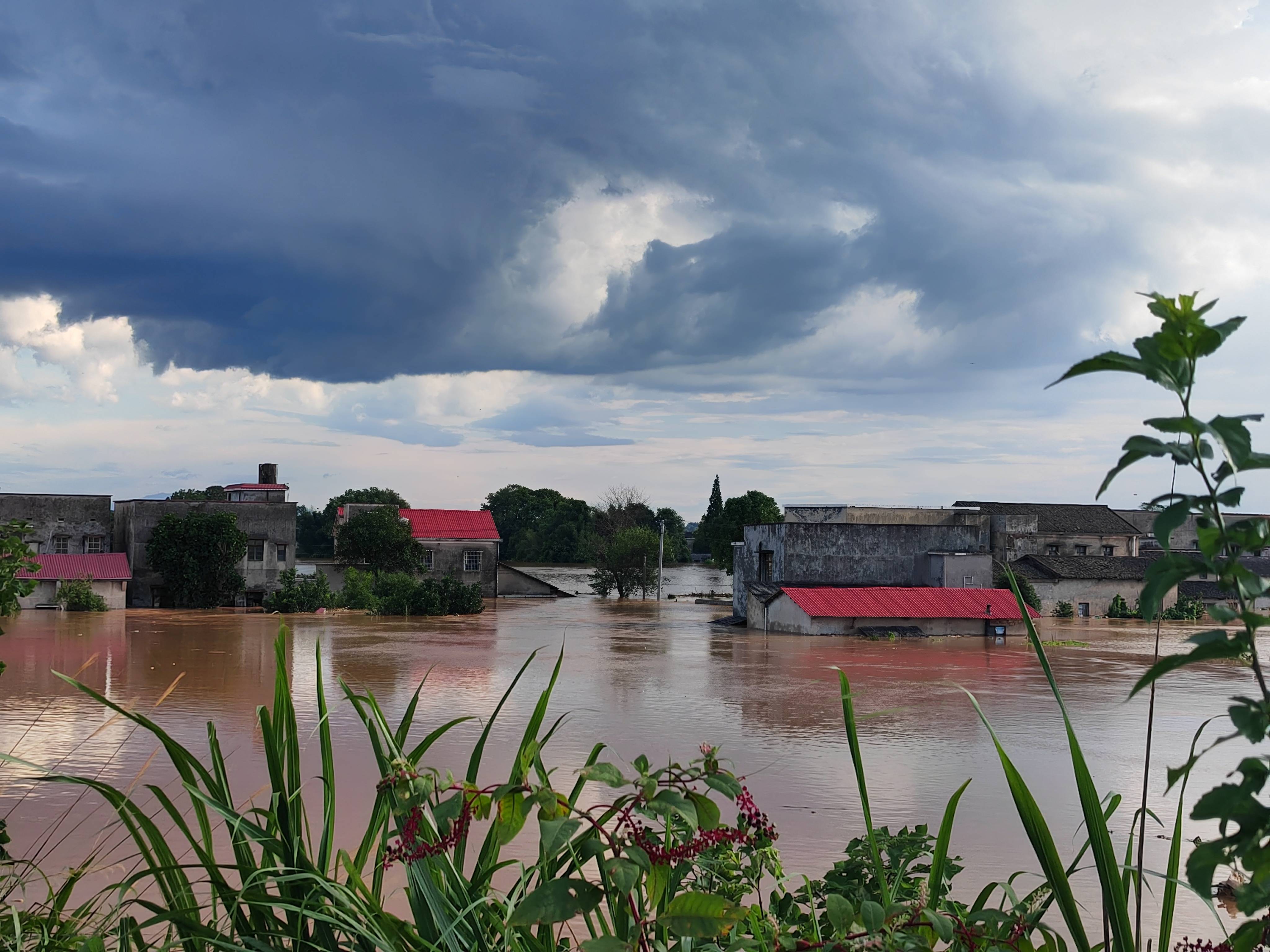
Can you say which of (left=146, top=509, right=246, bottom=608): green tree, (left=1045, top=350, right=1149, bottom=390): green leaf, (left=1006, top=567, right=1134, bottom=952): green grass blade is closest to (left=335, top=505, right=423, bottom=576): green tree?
(left=146, top=509, right=246, bottom=608): green tree

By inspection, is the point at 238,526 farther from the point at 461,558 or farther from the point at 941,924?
the point at 941,924

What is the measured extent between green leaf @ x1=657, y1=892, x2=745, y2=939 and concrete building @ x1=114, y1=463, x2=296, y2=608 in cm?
3354

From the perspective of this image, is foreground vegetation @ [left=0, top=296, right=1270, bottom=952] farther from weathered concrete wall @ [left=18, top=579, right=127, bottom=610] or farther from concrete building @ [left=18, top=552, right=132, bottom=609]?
concrete building @ [left=18, top=552, right=132, bottom=609]

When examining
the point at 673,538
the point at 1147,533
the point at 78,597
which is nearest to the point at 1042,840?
the point at 78,597

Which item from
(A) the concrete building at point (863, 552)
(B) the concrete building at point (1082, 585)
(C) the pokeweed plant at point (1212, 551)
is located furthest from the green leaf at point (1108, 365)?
(B) the concrete building at point (1082, 585)

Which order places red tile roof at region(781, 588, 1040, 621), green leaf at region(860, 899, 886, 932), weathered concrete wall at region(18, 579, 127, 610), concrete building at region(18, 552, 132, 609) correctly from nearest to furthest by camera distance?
1. green leaf at region(860, 899, 886, 932)
2. red tile roof at region(781, 588, 1040, 621)
3. weathered concrete wall at region(18, 579, 127, 610)
4. concrete building at region(18, 552, 132, 609)

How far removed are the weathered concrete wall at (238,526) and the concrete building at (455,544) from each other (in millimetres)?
3272

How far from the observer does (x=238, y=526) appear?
110 feet

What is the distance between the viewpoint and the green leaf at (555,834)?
1.45 metres

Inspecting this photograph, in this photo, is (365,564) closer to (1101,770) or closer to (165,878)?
(1101,770)

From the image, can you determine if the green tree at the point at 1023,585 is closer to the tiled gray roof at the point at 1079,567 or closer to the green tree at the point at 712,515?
the tiled gray roof at the point at 1079,567

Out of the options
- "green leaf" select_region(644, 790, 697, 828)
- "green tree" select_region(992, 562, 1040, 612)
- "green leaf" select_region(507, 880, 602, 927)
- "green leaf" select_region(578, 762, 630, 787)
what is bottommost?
"green tree" select_region(992, 562, 1040, 612)

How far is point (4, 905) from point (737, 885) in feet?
6.74

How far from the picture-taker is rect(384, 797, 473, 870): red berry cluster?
1650 mm
